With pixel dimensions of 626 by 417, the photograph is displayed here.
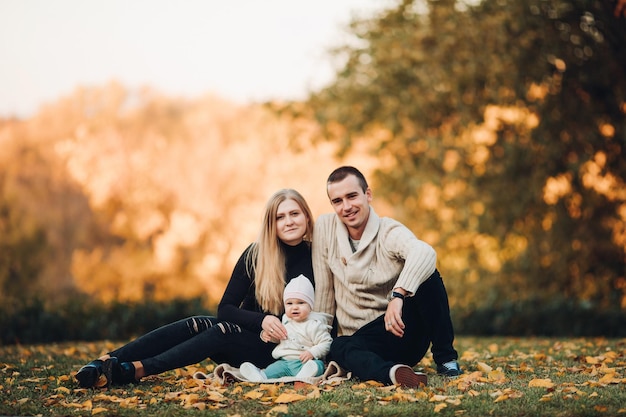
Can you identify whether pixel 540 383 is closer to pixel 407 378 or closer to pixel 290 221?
pixel 407 378

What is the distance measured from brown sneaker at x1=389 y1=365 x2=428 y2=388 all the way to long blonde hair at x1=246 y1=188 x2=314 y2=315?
100cm

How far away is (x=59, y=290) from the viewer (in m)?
23.7

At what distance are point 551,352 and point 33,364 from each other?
444 cm

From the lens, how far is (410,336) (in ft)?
15.1

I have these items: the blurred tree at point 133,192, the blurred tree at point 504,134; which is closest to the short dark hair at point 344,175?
the blurred tree at point 504,134

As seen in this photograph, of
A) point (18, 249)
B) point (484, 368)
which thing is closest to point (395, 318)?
point (484, 368)

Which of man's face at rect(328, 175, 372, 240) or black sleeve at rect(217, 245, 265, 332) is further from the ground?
man's face at rect(328, 175, 372, 240)

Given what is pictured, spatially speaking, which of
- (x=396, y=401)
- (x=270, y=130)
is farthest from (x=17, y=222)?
(x=396, y=401)

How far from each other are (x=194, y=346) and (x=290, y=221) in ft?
3.44

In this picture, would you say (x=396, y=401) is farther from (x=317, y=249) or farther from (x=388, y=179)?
(x=388, y=179)

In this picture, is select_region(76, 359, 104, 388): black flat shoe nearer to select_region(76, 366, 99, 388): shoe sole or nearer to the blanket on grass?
select_region(76, 366, 99, 388): shoe sole

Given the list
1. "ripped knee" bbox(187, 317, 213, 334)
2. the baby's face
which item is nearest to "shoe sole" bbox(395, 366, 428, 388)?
the baby's face

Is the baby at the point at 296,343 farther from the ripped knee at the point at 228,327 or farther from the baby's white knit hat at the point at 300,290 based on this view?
the ripped knee at the point at 228,327

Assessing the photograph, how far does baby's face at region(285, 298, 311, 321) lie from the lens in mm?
4633
